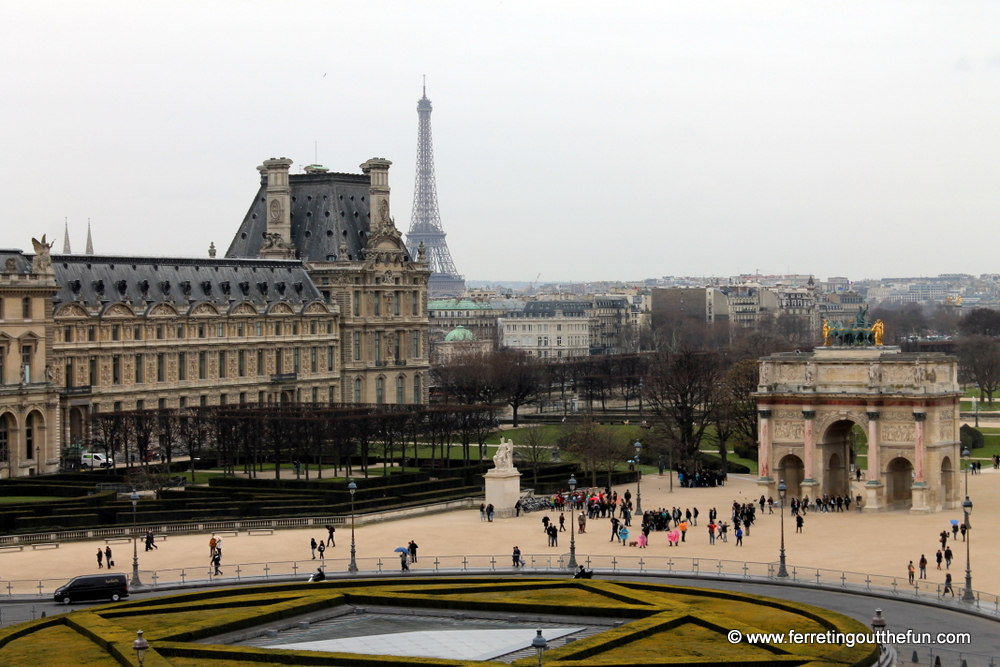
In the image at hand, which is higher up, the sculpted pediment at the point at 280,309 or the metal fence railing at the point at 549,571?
the sculpted pediment at the point at 280,309

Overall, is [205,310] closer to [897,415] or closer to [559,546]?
[897,415]

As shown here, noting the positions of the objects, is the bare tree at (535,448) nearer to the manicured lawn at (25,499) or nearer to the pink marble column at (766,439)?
the pink marble column at (766,439)

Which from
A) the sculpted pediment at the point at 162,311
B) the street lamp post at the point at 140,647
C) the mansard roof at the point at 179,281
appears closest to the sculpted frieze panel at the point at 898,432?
the mansard roof at the point at 179,281

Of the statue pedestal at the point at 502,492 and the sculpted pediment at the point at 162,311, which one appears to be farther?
the sculpted pediment at the point at 162,311

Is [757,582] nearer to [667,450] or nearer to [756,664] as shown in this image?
[756,664]

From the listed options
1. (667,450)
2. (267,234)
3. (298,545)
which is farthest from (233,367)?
(298,545)

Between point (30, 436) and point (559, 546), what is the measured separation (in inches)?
1602

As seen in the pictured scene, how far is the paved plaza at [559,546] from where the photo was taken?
2574 inches

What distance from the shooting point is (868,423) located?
85.6 metres

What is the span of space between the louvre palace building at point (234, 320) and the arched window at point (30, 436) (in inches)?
2.9

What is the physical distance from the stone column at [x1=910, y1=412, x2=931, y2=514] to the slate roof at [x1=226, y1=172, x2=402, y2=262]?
2486 inches

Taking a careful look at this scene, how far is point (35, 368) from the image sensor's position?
101 m

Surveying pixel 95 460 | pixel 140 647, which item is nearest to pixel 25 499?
pixel 95 460

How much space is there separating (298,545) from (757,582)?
1997 cm
